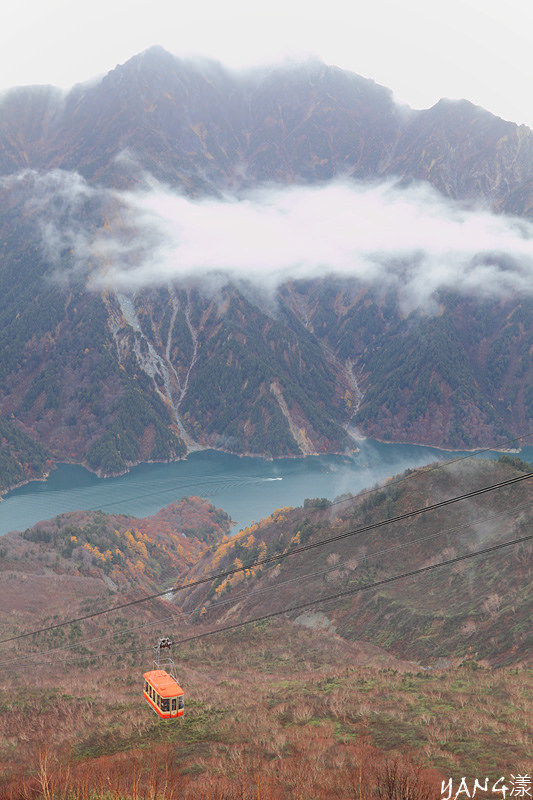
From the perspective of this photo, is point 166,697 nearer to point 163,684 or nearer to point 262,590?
point 163,684

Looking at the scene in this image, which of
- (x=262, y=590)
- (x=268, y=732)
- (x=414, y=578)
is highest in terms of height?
(x=268, y=732)

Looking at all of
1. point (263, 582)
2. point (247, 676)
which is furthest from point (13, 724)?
point (263, 582)

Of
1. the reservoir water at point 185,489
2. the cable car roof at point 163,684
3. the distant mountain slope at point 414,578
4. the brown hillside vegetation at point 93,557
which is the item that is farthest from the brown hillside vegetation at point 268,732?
the reservoir water at point 185,489

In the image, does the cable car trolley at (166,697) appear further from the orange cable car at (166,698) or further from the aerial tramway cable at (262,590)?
the aerial tramway cable at (262,590)

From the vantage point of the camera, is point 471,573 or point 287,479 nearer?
point 471,573

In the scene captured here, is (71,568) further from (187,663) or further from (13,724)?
(13,724)

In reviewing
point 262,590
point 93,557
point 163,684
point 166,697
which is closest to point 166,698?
point 166,697
